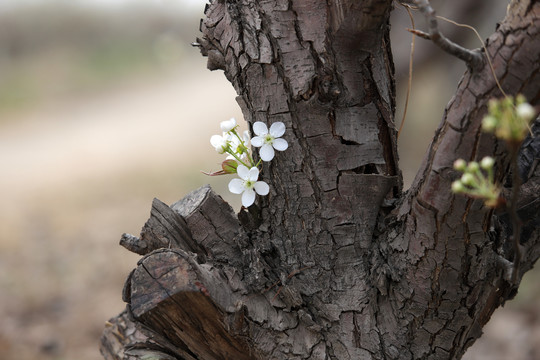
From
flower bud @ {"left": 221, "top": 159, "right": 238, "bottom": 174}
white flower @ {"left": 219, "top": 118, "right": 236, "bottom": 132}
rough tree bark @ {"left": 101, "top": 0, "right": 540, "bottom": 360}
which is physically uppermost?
white flower @ {"left": 219, "top": 118, "right": 236, "bottom": 132}

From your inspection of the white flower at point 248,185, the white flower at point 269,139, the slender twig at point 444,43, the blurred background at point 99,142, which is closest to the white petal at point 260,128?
the white flower at point 269,139

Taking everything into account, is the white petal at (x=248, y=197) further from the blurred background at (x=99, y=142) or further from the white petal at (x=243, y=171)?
the blurred background at (x=99, y=142)

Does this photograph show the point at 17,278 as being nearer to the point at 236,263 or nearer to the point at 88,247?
the point at 88,247

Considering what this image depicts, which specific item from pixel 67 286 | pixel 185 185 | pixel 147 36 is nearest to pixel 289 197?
pixel 67 286

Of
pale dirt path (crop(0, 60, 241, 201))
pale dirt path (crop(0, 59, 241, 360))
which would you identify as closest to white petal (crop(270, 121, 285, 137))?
pale dirt path (crop(0, 59, 241, 360))

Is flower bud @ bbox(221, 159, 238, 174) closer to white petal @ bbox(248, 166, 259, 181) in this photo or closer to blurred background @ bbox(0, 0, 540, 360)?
white petal @ bbox(248, 166, 259, 181)

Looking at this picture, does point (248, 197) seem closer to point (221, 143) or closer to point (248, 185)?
point (248, 185)

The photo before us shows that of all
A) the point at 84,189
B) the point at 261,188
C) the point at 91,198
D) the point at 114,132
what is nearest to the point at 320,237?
the point at 261,188
